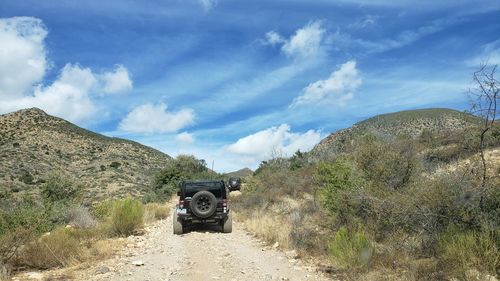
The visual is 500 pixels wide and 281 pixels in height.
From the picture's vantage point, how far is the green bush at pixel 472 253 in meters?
7.00

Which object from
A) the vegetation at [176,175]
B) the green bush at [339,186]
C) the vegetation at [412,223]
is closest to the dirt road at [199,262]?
the vegetation at [412,223]

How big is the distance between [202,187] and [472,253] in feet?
36.0

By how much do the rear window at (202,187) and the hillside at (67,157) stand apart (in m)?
31.0

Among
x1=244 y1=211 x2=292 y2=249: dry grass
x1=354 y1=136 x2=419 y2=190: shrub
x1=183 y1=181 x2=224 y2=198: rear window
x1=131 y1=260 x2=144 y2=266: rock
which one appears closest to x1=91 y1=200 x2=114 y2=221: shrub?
x1=183 y1=181 x2=224 y2=198: rear window

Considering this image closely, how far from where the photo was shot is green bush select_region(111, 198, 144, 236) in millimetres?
14984

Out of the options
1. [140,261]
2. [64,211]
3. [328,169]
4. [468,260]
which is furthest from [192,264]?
[64,211]

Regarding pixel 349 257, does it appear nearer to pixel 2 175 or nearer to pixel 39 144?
pixel 2 175

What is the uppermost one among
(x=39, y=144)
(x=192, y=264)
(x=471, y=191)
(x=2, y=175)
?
(x=39, y=144)

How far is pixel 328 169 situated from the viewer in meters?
15.6

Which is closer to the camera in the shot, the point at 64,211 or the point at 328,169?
the point at 328,169

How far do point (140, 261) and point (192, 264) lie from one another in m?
1.14

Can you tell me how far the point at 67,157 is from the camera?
6178 cm

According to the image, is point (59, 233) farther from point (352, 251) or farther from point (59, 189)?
point (59, 189)

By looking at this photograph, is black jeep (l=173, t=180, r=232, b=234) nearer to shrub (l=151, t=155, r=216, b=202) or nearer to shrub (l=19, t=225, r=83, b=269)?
shrub (l=19, t=225, r=83, b=269)
